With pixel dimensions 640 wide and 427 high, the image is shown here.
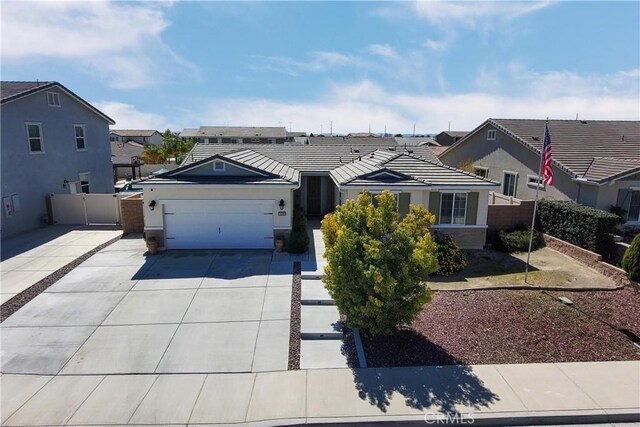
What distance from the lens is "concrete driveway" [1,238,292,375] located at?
755cm

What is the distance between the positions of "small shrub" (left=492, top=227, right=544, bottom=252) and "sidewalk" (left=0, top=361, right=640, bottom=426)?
7.95 meters

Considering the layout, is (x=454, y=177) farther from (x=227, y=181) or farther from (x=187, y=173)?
(x=187, y=173)

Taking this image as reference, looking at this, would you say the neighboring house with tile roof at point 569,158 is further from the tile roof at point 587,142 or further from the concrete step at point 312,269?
the concrete step at point 312,269

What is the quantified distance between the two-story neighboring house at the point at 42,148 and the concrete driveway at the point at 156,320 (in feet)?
24.2

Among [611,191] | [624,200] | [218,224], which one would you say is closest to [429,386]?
[218,224]

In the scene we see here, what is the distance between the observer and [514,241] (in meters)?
15.2

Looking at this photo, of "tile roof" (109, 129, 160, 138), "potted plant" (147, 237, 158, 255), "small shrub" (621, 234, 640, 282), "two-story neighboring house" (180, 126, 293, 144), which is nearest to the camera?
"small shrub" (621, 234, 640, 282)

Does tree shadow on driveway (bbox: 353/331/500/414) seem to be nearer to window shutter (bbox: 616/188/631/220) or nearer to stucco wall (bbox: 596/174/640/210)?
stucco wall (bbox: 596/174/640/210)

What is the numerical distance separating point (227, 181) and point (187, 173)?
71.2 inches

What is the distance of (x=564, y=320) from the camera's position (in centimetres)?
911

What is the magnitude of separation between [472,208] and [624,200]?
24.2 ft

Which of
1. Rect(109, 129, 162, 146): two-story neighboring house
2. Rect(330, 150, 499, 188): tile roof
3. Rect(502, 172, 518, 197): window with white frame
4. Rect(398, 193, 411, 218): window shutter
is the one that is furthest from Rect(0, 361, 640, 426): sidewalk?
Rect(109, 129, 162, 146): two-story neighboring house

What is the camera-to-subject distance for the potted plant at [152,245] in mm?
13898

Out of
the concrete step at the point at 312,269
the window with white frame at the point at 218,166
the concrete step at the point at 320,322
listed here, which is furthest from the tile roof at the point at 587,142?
the window with white frame at the point at 218,166
